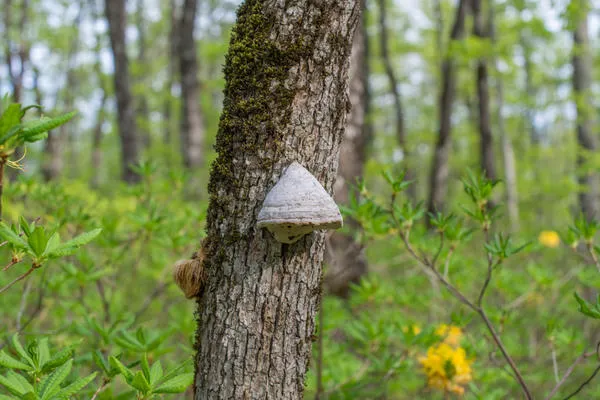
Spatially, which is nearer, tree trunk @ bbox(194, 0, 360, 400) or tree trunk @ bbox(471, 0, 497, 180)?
tree trunk @ bbox(194, 0, 360, 400)

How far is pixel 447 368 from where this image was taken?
2.49m

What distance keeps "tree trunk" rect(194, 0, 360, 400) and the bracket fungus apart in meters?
0.07

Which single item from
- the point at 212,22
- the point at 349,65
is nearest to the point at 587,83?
the point at 349,65

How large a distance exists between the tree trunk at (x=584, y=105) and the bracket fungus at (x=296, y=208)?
6.88 meters

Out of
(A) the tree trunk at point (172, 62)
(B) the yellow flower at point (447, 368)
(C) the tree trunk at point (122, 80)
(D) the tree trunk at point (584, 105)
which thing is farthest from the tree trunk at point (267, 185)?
(A) the tree trunk at point (172, 62)

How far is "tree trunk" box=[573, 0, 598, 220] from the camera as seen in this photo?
7051mm

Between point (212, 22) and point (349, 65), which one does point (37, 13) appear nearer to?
point (212, 22)

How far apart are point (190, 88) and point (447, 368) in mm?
6649

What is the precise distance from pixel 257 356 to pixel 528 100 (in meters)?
10.3

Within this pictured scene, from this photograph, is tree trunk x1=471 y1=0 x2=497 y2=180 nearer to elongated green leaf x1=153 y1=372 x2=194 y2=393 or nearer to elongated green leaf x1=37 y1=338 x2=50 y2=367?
elongated green leaf x1=153 y1=372 x2=194 y2=393

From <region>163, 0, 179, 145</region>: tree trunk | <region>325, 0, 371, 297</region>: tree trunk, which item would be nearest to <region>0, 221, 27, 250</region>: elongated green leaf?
<region>325, 0, 371, 297</region>: tree trunk

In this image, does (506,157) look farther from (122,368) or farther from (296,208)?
(122,368)

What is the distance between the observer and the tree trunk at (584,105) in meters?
7.05

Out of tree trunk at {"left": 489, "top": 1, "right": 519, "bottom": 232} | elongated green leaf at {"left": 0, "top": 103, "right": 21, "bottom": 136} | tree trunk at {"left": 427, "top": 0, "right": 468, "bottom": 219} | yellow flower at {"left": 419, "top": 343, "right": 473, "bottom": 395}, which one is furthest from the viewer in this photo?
tree trunk at {"left": 489, "top": 1, "right": 519, "bottom": 232}
